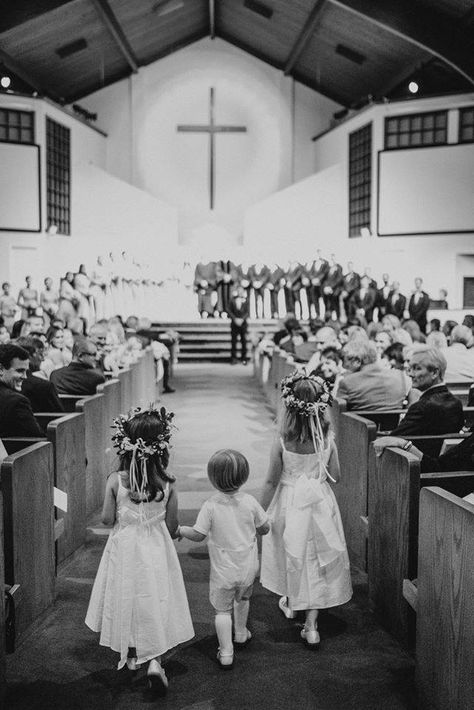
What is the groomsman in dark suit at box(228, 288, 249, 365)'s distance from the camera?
1545 centimetres

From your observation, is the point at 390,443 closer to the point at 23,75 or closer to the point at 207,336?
the point at 207,336

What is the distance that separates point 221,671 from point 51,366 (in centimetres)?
441

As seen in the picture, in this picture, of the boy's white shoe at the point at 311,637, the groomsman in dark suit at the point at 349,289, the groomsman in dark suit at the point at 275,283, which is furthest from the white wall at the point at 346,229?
the boy's white shoe at the point at 311,637

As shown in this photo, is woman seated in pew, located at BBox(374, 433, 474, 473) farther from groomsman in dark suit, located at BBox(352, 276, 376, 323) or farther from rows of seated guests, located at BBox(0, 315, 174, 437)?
groomsman in dark suit, located at BBox(352, 276, 376, 323)

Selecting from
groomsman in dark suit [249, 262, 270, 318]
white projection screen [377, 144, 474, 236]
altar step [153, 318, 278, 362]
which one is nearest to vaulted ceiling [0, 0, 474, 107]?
white projection screen [377, 144, 474, 236]

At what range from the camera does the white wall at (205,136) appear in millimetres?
23047

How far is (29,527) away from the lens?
3.50 metres

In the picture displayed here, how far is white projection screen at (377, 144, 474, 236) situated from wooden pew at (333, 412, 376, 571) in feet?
49.2

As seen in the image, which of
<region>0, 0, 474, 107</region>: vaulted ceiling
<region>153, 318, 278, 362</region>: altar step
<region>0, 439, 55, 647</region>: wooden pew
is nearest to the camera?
<region>0, 439, 55, 647</region>: wooden pew

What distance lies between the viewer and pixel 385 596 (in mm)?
3592

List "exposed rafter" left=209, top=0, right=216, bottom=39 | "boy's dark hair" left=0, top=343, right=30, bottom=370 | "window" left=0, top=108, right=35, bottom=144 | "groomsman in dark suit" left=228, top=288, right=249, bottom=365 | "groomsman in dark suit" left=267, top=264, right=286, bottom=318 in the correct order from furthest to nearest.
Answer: "exposed rafter" left=209, top=0, right=216, bottom=39, "groomsman in dark suit" left=267, top=264, right=286, bottom=318, "window" left=0, top=108, right=35, bottom=144, "groomsman in dark suit" left=228, top=288, right=249, bottom=365, "boy's dark hair" left=0, top=343, right=30, bottom=370

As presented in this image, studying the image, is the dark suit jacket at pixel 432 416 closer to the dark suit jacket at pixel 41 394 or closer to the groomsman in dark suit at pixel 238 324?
the dark suit jacket at pixel 41 394

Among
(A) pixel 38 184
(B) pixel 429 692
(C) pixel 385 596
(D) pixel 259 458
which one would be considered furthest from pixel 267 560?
(A) pixel 38 184

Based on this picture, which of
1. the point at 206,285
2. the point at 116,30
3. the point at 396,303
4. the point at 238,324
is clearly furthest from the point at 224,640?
the point at 116,30
